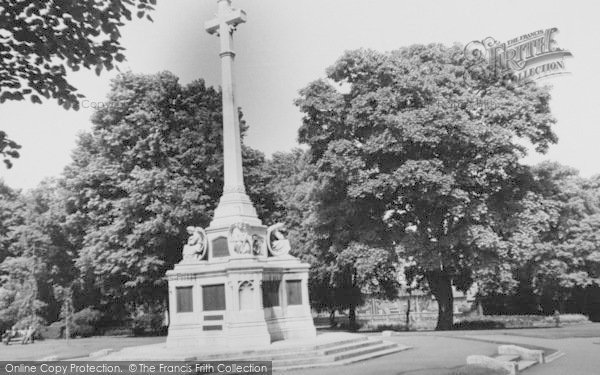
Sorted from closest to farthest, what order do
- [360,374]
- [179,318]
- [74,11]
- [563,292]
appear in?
[74,11], [360,374], [179,318], [563,292]

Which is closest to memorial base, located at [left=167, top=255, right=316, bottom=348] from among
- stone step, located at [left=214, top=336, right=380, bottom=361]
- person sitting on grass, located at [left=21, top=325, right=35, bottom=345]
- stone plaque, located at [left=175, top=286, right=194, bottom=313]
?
stone plaque, located at [left=175, top=286, right=194, bottom=313]

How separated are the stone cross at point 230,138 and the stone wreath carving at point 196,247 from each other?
0.60 meters

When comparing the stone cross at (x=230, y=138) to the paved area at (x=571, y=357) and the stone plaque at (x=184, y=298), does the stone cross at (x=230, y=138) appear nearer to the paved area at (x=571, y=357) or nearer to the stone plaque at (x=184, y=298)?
the stone plaque at (x=184, y=298)

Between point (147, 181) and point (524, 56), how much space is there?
19685 millimetres

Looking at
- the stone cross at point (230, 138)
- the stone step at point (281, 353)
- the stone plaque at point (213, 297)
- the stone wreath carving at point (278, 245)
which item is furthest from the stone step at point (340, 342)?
the stone cross at point (230, 138)

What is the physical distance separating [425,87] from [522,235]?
28.9 ft

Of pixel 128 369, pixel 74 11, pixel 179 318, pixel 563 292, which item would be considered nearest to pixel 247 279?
pixel 179 318

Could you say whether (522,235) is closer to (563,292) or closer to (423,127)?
(423,127)

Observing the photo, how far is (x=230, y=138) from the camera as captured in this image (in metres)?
21.0

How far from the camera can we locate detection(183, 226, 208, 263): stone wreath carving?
20.2m

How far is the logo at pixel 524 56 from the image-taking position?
2500cm

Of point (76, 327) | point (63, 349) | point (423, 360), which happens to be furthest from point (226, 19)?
point (76, 327)

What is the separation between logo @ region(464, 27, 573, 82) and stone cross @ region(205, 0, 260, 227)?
1337cm

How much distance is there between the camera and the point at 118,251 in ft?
100
